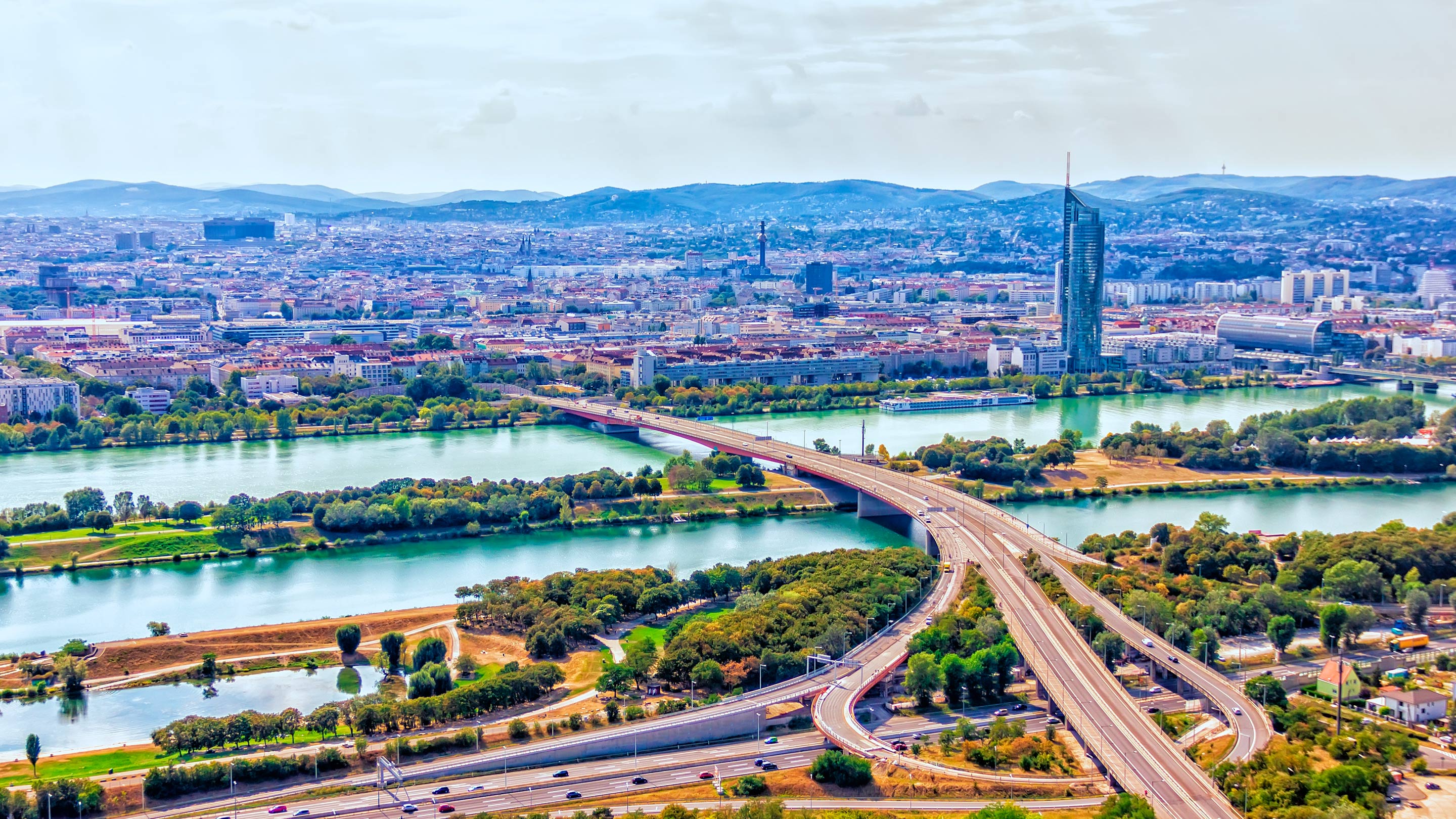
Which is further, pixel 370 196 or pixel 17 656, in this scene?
pixel 370 196

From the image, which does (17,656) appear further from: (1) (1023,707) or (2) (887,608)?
(1) (1023,707)

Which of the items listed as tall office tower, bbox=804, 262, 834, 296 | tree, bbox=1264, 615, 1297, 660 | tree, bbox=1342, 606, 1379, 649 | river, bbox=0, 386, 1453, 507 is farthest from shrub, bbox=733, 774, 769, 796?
tall office tower, bbox=804, 262, 834, 296

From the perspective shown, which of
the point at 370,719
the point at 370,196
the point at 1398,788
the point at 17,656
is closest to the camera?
the point at 1398,788

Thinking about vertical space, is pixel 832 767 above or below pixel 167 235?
below

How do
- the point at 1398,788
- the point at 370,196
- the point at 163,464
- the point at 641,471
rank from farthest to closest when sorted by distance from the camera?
the point at 370,196 → the point at 163,464 → the point at 641,471 → the point at 1398,788

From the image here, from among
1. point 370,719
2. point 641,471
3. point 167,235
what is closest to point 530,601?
point 370,719

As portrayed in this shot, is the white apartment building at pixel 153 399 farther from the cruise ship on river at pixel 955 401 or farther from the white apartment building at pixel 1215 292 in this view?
the white apartment building at pixel 1215 292
